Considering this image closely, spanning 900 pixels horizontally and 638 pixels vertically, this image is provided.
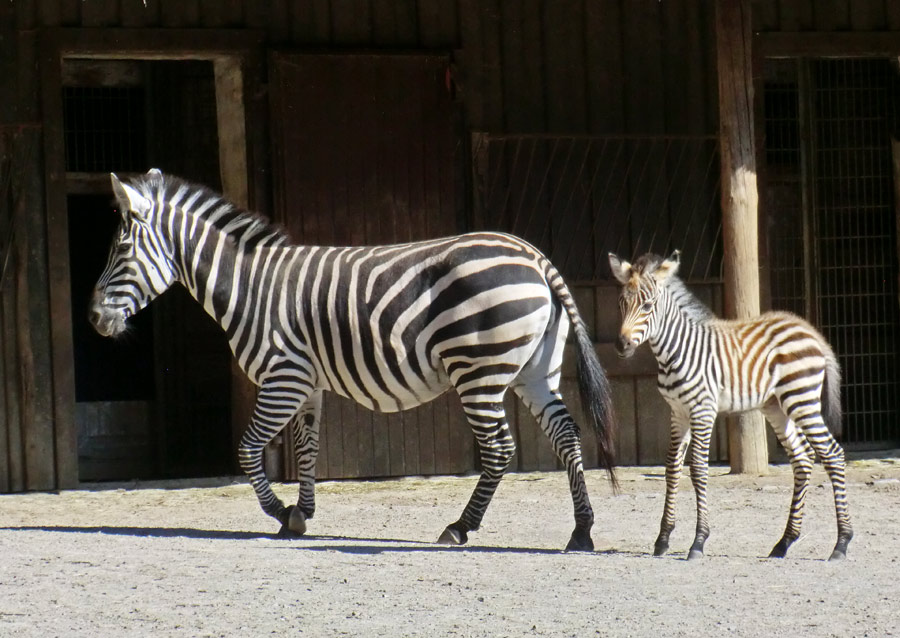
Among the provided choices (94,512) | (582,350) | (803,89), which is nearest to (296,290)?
(582,350)

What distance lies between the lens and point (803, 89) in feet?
37.1

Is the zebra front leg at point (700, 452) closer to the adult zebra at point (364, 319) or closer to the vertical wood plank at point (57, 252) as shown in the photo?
the adult zebra at point (364, 319)

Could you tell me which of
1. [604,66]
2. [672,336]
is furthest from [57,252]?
[672,336]

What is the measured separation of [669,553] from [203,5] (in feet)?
16.9

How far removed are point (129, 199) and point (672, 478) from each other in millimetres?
3268

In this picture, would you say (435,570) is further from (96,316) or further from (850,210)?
(850,210)

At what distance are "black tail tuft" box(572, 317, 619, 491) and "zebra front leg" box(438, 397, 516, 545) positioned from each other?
1.45 feet

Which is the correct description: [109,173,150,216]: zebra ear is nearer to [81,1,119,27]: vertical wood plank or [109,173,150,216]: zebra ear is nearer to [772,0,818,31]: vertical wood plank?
[81,1,119,27]: vertical wood plank

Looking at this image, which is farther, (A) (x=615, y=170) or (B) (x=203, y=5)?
(A) (x=615, y=170)

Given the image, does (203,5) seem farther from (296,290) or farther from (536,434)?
(536,434)

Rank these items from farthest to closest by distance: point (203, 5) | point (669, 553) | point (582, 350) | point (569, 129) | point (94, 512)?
point (569, 129)
point (203, 5)
point (94, 512)
point (582, 350)
point (669, 553)

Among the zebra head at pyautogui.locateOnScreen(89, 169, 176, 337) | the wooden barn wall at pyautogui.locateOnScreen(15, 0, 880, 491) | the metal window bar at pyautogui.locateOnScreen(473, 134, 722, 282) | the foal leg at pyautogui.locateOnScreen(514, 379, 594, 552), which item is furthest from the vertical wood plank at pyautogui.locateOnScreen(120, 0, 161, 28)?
the foal leg at pyautogui.locateOnScreen(514, 379, 594, 552)

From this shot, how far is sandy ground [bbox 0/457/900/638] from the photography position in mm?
5055

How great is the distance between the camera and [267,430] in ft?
24.0
